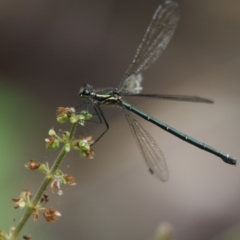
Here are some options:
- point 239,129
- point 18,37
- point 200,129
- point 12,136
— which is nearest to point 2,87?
point 12,136

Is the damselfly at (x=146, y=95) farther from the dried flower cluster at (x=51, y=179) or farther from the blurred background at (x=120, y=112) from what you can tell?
the dried flower cluster at (x=51, y=179)

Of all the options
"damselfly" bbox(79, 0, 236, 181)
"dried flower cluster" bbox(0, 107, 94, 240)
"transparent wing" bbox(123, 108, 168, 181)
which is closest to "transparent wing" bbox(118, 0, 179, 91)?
"damselfly" bbox(79, 0, 236, 181)

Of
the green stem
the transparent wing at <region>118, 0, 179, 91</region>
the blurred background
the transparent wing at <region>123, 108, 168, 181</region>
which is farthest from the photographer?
the blurred background

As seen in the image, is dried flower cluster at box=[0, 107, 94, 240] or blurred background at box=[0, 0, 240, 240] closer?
dried flower cluster at box=[0, 107, 94, 240]

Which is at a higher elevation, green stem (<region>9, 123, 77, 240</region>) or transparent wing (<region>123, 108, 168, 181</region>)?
transparent wing (<region>123, 108, 168, 181</region>)

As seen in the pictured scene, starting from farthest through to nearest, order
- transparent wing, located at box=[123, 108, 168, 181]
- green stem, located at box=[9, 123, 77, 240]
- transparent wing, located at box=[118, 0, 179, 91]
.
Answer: transparent wing, located at box=[118, 0, 179, 91] → transparent wing, located at box=[123, 108, 168, 181] → green stem, located at box=[9, 123, 77, 240]

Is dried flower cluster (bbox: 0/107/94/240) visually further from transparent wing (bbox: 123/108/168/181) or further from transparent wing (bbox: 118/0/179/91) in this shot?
transparent wing (bbox: 118/0/179/91)

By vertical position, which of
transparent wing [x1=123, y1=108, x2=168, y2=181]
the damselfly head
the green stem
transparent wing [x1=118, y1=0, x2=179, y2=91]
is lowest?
the green stem

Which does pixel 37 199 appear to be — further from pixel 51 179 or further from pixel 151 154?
pixel 151 154
